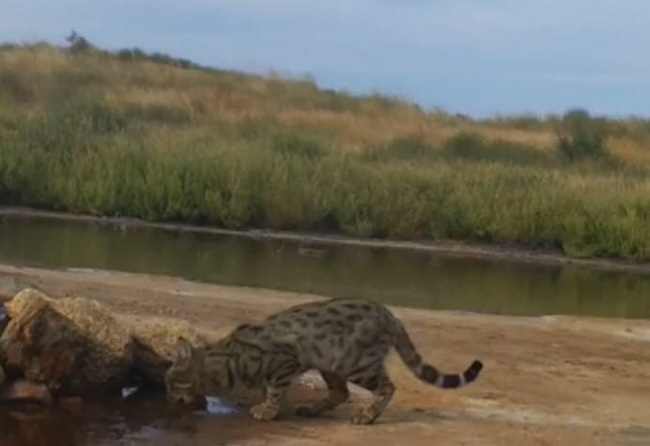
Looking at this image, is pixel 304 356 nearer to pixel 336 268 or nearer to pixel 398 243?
pixel 336 268

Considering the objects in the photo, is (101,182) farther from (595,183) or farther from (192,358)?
(192,358)

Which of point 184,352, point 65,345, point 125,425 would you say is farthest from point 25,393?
point 184,352

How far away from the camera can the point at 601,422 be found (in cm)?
1232

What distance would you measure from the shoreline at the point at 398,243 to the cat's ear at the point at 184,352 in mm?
16703

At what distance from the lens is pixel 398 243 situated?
29594mm

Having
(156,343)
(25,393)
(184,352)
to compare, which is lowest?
(25,393)

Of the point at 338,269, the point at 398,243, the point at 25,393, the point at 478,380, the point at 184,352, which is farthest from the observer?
the point at 398,243

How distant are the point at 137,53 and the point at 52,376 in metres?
59.5

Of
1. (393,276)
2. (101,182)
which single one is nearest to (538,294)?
(393,276)

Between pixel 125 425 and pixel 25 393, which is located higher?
pixel 25 393

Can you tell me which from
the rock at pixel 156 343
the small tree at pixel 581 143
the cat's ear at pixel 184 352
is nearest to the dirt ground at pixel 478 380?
the cat's ear at pixel 184 352

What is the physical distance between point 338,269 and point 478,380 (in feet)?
33.2

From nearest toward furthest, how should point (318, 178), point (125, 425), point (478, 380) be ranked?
point (125, 425)
point (478, 380)
point (318, 178)

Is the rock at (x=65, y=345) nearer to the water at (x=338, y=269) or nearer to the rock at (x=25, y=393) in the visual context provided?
the rock at (x=25, y=393)
